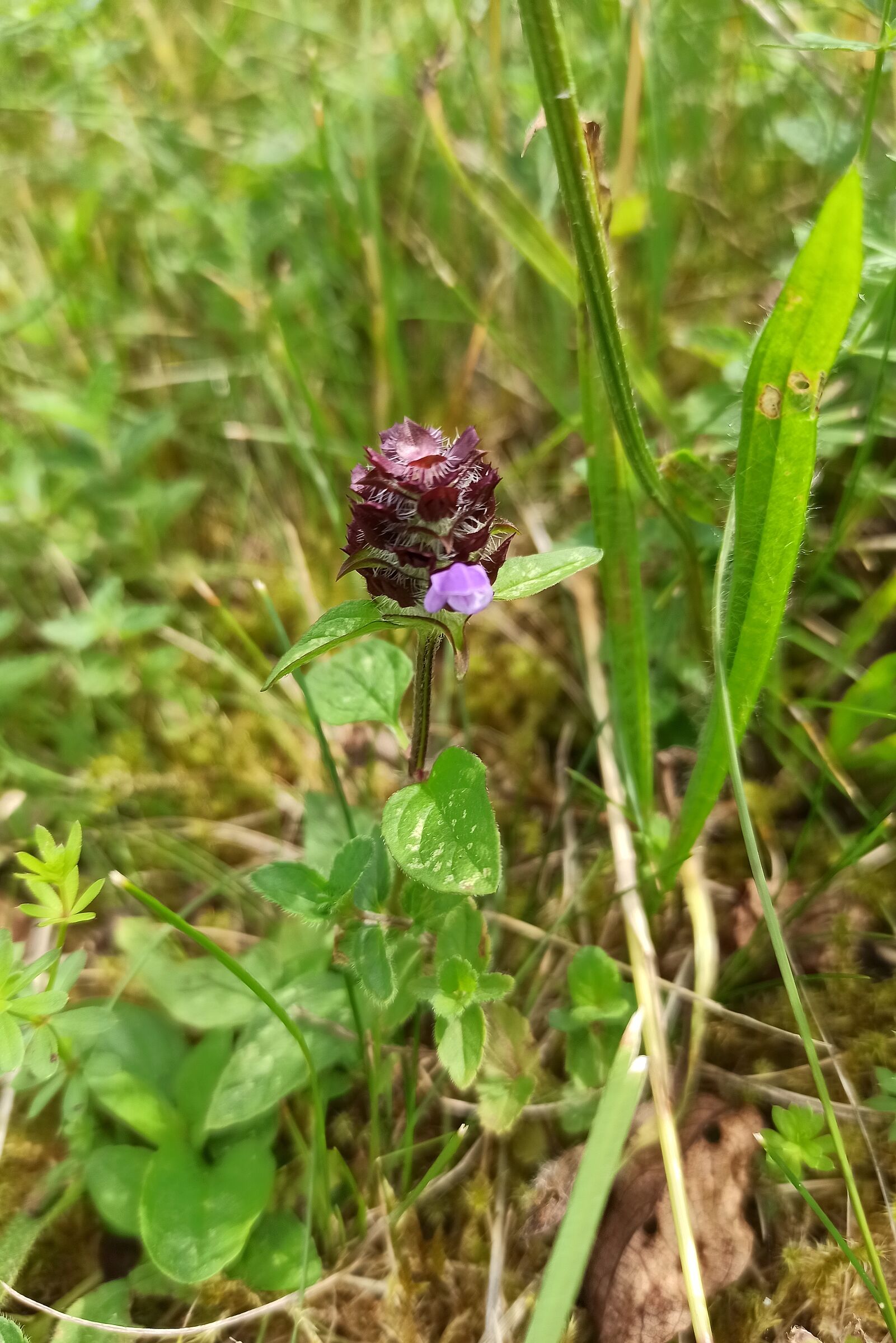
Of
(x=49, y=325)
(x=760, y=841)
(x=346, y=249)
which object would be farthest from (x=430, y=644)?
(x=49, y=325)

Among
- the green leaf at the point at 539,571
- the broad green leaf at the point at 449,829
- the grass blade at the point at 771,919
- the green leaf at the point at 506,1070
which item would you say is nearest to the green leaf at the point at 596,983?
the green leaf at the point at 506,1070

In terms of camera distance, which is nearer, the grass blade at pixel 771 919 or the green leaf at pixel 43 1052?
the grass blade at pixel 771 919

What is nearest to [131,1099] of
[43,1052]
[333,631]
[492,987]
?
Answer: [43,1052]

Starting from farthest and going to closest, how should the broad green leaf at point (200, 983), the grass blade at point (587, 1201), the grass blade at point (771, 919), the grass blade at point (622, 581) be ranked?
the broad green leaf at point (200, 983) → the grass blade at point (622, 581) → the grass blade at point (771, 919) → the grass blade at point (587, 1201)

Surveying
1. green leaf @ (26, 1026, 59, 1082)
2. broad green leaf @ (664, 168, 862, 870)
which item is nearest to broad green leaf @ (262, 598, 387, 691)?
broad green leaf @ (664, 168, 862, 870)

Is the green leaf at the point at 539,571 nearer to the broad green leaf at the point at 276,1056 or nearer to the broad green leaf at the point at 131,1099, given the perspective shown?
the broad green leaf at the point at 276,1056

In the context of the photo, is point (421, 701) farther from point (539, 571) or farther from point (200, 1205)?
point (200, 1205)

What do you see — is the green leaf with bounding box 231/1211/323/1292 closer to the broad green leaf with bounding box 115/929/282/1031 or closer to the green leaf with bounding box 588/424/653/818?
the broad green leaf with bounding box 115/929/282/1031
